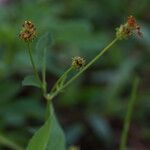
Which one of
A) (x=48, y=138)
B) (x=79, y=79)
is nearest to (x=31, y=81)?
(x=48, y=138)

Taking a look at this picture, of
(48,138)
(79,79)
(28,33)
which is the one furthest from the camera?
(79,79)

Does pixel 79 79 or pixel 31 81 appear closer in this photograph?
pixel 31 81

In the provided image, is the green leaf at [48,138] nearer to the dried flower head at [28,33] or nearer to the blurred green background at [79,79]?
the dried flower head at [28,33]

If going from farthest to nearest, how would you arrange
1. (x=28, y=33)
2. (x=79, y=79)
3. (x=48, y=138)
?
1. (x=79, y=79)
2. (x=48, y=138)
3. (x=28, y=33)

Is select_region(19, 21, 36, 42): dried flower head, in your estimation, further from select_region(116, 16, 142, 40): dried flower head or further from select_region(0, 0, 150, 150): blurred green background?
select_region(0, 0, 150, 150): blurred green background

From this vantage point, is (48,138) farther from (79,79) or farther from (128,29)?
(79,79)

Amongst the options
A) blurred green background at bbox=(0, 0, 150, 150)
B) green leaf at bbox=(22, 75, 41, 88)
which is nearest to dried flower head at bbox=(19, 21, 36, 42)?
green leaf at bbox=(22, 75, 41, 88)

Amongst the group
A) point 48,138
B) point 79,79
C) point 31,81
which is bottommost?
point 48,138
